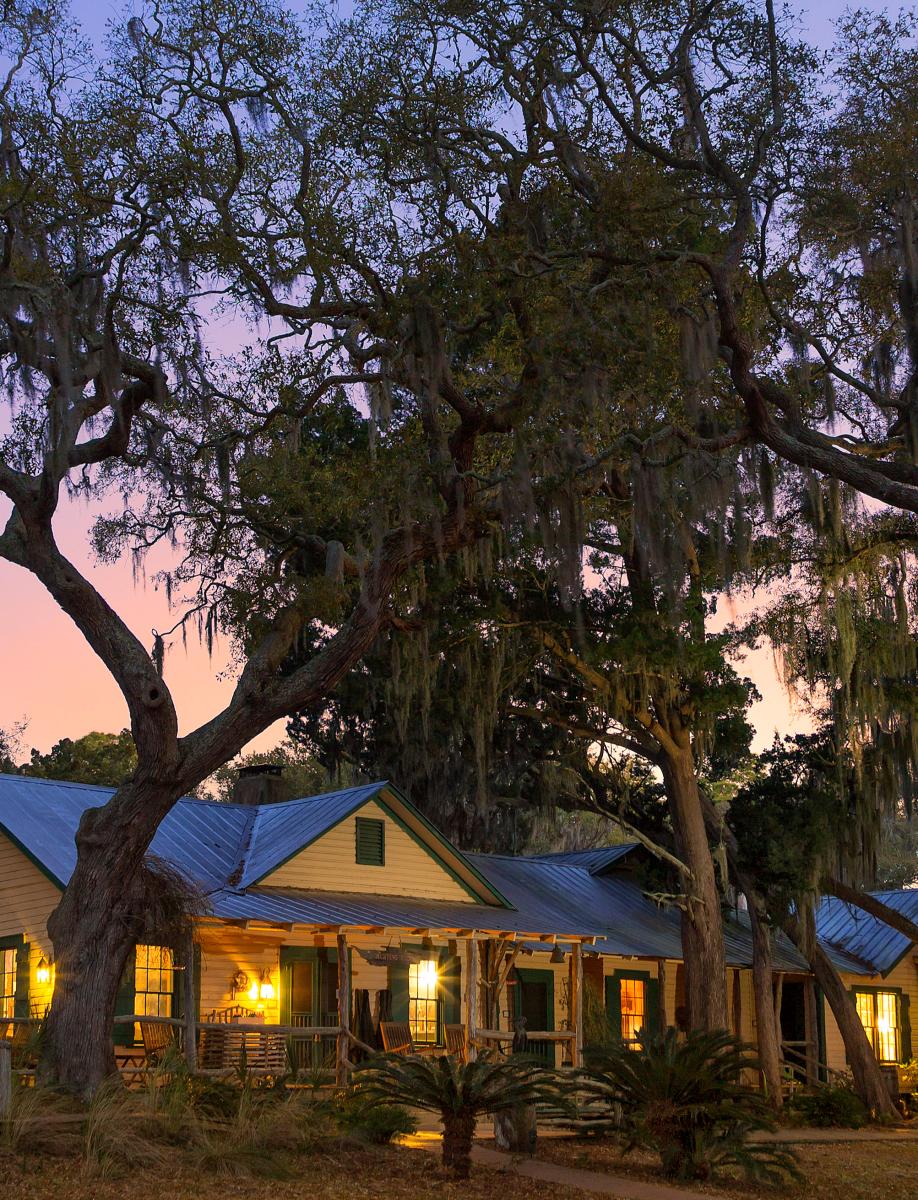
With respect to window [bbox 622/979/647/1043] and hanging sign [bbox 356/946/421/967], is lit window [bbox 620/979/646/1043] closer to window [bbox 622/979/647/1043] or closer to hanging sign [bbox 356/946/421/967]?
window [bbox 622/979/647/1043]

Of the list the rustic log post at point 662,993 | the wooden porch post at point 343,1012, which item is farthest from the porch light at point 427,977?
the rustic log post at point 662,993

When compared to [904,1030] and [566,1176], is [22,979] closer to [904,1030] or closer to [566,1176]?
[566,1176]

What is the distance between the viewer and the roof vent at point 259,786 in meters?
24.8

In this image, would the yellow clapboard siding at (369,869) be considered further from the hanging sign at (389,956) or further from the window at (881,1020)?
the window at (881,1020)

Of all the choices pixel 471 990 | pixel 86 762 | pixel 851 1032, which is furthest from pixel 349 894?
pixel 86 762

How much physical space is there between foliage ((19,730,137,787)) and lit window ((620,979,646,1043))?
55.8 ft

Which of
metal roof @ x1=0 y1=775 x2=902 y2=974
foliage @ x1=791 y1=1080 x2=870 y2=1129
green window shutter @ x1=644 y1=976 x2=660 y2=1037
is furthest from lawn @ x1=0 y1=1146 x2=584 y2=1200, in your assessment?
green window shutter @ x1=644 y1=976 x2=660 y2=1037

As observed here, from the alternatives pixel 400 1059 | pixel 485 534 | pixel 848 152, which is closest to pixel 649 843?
pixel 485 534

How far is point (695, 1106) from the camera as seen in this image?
13.0 meters

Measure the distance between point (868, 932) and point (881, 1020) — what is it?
1.93 m

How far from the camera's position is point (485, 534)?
16547mm

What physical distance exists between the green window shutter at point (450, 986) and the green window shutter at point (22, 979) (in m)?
6.63

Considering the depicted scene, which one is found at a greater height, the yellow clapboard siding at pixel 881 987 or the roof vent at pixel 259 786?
the roof vent at pixel 259 786

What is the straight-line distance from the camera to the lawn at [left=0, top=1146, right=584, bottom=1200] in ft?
34.2
